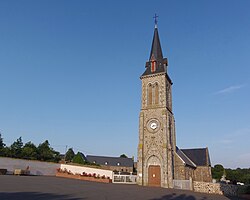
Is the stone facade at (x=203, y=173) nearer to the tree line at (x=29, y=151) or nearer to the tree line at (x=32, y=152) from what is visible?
the tree line at (x=32, y=152)

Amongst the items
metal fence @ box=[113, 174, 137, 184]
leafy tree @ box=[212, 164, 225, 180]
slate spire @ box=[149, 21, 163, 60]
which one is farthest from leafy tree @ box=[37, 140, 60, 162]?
leafy tree @ box=[212, 164, 225, 180]

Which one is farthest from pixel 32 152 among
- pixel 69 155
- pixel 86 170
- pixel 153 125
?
pixel 69 155

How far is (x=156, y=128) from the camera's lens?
30016 mm

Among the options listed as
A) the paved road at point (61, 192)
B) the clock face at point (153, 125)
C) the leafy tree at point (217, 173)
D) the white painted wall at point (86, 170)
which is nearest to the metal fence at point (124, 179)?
the white painted wall at point (86, 170)

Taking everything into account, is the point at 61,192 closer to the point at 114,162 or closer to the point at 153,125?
the point at 153,125

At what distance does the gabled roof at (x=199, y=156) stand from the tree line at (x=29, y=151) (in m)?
29.0

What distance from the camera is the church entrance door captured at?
27747mm

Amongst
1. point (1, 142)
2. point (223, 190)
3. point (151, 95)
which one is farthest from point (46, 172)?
point (1, 142)

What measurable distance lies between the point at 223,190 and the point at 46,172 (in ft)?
61.8

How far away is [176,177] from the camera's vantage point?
94.2ft

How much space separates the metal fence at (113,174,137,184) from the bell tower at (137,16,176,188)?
1.24 m

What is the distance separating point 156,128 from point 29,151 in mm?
29479

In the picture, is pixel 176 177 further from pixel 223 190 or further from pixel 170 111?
pixel 170 111

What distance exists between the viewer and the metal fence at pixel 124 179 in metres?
28.0
